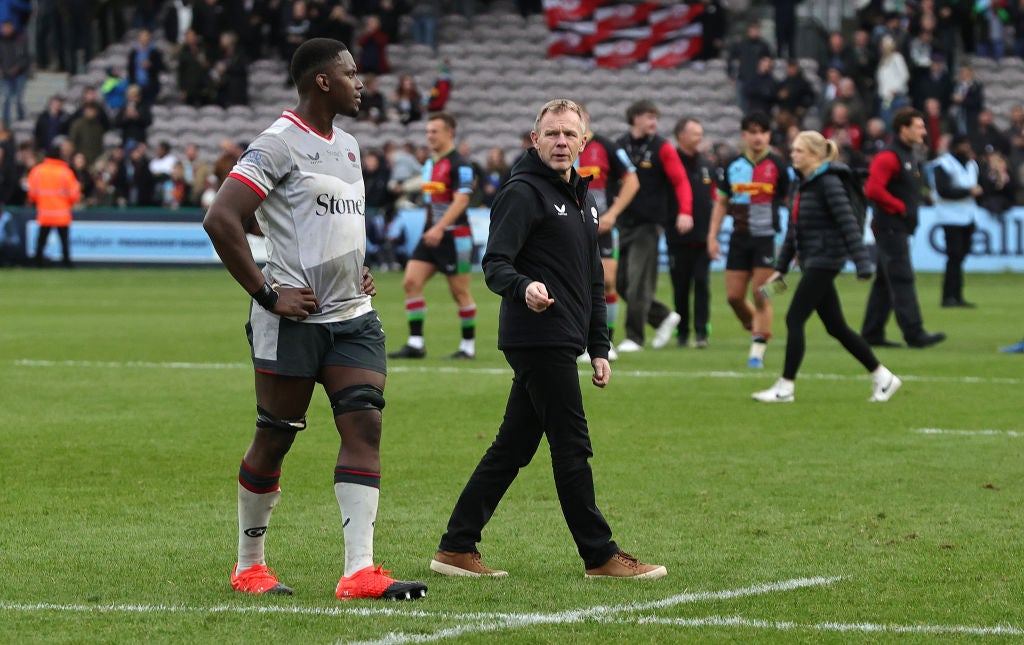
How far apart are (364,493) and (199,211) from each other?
26.3 meters

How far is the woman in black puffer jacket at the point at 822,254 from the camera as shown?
1226 centimetres

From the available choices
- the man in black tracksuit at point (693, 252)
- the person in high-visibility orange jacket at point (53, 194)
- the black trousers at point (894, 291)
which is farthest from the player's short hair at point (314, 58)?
the person in high-visibility orange jacket at point (53, 194)

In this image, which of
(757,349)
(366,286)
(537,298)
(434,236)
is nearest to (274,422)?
(366,286)

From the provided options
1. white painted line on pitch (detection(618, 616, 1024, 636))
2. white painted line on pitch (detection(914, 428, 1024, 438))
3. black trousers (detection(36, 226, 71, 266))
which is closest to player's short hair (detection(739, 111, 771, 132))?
white painted line on pitch (detection(914, 428, 1024, 438))

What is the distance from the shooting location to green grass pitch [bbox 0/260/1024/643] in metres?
5.79

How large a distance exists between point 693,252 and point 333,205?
11.9m

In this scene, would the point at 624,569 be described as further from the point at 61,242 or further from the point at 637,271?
the point at 61,242

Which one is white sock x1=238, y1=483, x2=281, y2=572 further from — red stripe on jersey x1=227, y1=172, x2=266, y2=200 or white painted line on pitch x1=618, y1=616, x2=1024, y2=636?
white painted line on pitch x1=618, y1=616, x2=1024, y2=636

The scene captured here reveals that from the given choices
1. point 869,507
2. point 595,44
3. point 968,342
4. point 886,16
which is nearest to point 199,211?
point 595,44

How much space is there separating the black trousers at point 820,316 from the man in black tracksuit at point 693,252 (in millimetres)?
5118

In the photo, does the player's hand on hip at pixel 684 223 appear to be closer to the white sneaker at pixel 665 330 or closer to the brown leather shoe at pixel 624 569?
the white sneaker at pixel 665 330

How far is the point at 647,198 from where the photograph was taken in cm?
1678

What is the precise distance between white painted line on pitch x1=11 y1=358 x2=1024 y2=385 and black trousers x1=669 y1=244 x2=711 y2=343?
2.92 metres

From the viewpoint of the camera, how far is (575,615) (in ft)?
19.1
